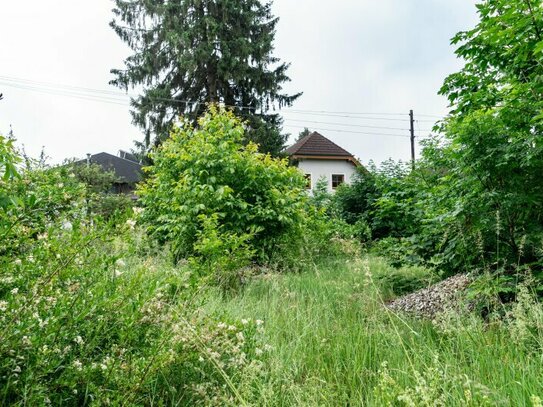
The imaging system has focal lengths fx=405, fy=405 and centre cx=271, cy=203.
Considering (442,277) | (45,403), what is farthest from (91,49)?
(45,403)

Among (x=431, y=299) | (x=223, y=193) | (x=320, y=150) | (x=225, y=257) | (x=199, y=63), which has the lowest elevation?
(x=431, y=299)

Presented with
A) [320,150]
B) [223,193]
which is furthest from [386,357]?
[320,150]

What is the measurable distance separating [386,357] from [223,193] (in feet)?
12.8

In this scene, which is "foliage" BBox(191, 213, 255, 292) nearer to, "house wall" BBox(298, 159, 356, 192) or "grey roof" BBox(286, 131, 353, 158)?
"house wall" BBox(298, 159, 356, 192)

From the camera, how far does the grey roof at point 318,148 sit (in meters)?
26.1

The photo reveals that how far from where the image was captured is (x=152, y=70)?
630 inches

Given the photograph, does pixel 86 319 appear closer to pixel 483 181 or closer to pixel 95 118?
pixel 483 181

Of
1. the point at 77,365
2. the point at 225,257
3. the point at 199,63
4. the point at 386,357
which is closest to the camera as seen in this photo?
the point at 77,365

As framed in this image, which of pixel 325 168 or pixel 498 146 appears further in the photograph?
pixel 325 168

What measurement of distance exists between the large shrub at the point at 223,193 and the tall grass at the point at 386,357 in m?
2.65

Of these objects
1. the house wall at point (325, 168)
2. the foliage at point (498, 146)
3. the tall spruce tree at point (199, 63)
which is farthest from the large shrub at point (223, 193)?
the house wall at point (325, 168)

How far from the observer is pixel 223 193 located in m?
5.78

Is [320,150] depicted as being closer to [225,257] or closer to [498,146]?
[225,257]

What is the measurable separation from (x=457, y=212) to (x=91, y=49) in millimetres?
14463
